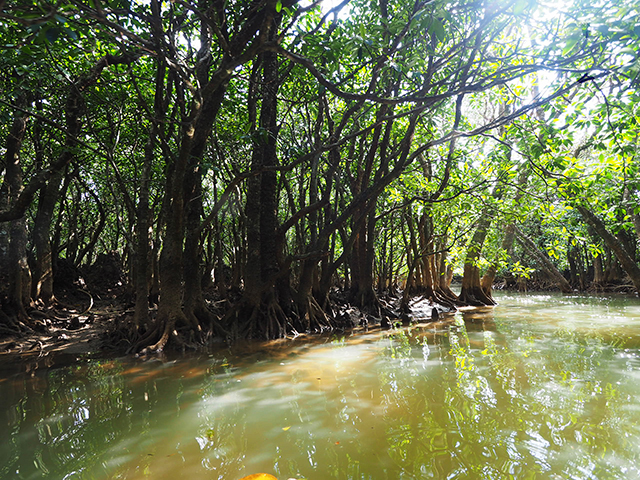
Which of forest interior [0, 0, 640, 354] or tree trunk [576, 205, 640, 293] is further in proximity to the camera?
tree trunk [576, 205, 640, 293]

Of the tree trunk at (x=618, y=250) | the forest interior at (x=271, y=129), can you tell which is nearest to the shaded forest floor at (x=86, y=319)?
the forest interior at (x=271, y=129)

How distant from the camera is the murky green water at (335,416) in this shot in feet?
7.51

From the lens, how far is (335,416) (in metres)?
3.06

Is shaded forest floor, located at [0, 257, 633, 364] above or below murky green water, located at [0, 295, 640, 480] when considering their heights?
above

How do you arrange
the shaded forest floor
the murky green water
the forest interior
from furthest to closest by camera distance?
the shaded forest floor, the forest interior, the murky green water

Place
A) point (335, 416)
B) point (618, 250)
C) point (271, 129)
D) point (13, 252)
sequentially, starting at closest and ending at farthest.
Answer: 1. point (335, 416)
2. point (13, 252)
3. point (271, 129)
4. point (618, 250)

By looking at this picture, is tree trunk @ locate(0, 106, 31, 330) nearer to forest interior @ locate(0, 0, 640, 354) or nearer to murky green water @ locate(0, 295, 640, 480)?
forest interior @ locate(0, 0, 640, 354)

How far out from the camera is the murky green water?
2289 millimetres

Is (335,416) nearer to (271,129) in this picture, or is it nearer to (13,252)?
(271,129)

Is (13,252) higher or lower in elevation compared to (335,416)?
higher

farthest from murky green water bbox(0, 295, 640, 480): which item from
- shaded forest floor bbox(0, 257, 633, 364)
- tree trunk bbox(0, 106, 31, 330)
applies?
tree trunk bbox(0, 106, 31, 330)

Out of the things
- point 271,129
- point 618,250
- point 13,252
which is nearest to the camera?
point 13,252

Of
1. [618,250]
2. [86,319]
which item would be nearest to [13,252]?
[86,319]

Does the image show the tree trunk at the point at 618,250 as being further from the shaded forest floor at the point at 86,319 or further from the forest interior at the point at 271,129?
the shaded forest floor at the point at 86,319
